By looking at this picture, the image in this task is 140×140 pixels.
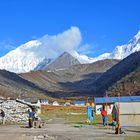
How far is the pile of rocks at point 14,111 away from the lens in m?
57.8

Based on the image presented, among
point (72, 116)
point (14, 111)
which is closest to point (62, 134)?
point (14, 111)

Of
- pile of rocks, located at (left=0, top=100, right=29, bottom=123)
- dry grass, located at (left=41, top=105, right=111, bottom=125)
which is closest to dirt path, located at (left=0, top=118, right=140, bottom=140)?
dry grass, located at (left=41, top=105, right=111, bottom=125)

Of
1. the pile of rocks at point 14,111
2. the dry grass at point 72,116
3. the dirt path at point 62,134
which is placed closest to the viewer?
the dirt path at point 62,134

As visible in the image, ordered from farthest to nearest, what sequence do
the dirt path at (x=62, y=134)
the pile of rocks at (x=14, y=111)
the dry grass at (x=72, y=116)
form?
Result: the dry grass at (x=72, y=116), the pile of rocks at (x=14, y=111), the dirt path at (x=62, y=134)

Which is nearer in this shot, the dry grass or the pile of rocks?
the pile of rocks

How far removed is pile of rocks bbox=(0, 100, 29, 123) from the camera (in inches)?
2276

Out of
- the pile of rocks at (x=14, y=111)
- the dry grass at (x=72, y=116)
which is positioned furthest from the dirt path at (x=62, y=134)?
the pile of rocks at (x=14, y=111)

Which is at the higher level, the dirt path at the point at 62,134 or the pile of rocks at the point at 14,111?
the pile of rocks at the point at 14,111

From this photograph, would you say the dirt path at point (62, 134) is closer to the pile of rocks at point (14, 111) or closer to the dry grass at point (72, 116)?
the dry grass at point (72, 116)

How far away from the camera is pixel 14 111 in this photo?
5856 cm

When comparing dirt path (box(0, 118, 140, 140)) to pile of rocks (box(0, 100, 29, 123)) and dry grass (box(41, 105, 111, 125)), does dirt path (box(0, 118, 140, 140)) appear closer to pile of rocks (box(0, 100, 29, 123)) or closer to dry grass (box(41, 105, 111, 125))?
dry grass (box(41, 105, 111, 125))

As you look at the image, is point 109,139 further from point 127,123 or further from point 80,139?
point 127,123

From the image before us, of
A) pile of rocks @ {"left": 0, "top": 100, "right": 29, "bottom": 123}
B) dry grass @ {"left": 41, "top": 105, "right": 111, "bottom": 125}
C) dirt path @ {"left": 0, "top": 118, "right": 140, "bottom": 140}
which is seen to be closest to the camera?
dirt path @ {"left": 0, "top": 118, "right": 140, "bottom": 140}

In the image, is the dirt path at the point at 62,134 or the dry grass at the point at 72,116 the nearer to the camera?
the dirt path at the point at 62,134
